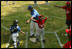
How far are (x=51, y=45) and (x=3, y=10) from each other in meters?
10.2

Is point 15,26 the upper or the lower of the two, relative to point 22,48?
upper

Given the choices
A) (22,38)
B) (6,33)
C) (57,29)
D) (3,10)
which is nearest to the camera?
(22,38)

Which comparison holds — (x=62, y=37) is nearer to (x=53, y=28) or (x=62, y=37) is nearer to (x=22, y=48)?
(x=53, y=28)

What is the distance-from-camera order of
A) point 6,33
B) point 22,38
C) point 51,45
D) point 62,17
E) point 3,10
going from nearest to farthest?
1. point 51,45
2. point 22,38
3. point 6,33
4. point 62,17
5. point 3,10

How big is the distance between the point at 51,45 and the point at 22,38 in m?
2.23

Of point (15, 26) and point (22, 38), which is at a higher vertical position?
point (15, 26)

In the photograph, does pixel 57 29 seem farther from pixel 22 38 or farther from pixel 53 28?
pixel 22 38

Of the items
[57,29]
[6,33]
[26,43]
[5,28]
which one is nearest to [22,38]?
[26,43]

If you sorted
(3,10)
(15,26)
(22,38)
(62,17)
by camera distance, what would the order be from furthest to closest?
1. (3,10)
2. (62,17)
3. (22,38)
4. (15,26)

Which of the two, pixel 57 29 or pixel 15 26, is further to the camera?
pixel 57 29

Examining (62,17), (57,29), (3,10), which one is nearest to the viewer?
(57,29)

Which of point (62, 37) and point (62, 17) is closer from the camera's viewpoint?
point (62, 37)

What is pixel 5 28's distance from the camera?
1220 cm

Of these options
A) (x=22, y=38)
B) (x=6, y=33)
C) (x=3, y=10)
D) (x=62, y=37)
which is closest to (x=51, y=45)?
(x=62, y=37)
